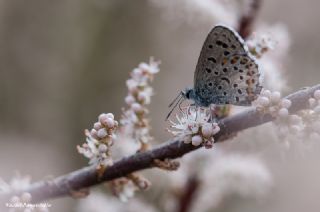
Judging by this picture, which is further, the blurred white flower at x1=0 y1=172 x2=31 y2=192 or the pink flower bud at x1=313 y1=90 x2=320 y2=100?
the blurred white flower at x1=0 y1=172 x2=31 y2=192

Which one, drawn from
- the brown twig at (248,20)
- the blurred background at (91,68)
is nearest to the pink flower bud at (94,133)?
the brown twig at (248,20)

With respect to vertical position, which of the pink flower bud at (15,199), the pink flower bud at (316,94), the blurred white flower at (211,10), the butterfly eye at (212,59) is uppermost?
the blurred white flower at (211,10)

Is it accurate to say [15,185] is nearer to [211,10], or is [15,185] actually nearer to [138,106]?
[138,106]

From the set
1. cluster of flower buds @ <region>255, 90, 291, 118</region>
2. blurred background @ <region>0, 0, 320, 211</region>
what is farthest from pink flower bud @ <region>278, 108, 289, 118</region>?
blurred background @ <region>0, 0, 320, 211</region>

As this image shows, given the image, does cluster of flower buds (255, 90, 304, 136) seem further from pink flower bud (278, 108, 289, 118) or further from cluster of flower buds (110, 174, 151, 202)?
cluster of flower buds (110, 174, 151, 202)

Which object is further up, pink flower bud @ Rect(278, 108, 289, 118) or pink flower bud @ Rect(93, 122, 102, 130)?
pink flower bud @ Rect(93, 122, 102, 130)

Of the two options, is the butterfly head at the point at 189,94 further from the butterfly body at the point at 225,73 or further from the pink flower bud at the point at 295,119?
the pink flower bud at the point at 295,119
